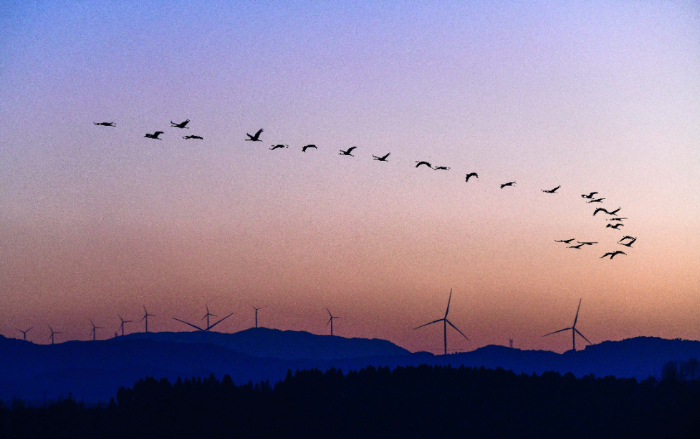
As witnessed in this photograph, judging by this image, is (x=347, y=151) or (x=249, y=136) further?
(x=347, y=151)

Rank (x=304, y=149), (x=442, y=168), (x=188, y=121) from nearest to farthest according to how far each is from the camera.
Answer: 1. (x=188, y=121)
2. (x=304, y=149)
3. (x=442, y=168)

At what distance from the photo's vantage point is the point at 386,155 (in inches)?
3504

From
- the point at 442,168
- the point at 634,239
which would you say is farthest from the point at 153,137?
the point at 634,239

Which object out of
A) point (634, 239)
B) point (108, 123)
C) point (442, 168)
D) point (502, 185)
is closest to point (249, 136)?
point (108, 123)

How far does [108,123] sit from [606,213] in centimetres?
6179

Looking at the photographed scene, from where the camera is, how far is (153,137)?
8200 cm

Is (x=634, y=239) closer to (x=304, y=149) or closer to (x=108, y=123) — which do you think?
(x=304, y=149)

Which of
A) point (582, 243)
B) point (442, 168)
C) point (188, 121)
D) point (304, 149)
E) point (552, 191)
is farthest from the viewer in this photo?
point (582, 243)

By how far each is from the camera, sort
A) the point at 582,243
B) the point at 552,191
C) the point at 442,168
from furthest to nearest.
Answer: the point at 582,243 < the point at 552,191 < the point at 442,168

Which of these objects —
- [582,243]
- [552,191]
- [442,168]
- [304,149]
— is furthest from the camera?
[582,243]

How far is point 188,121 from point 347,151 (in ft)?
53.0

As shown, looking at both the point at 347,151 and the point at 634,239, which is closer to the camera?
the point at 347,151

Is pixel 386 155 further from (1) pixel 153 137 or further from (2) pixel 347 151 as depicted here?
(1) pixel 153 137

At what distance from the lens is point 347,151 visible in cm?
8775
